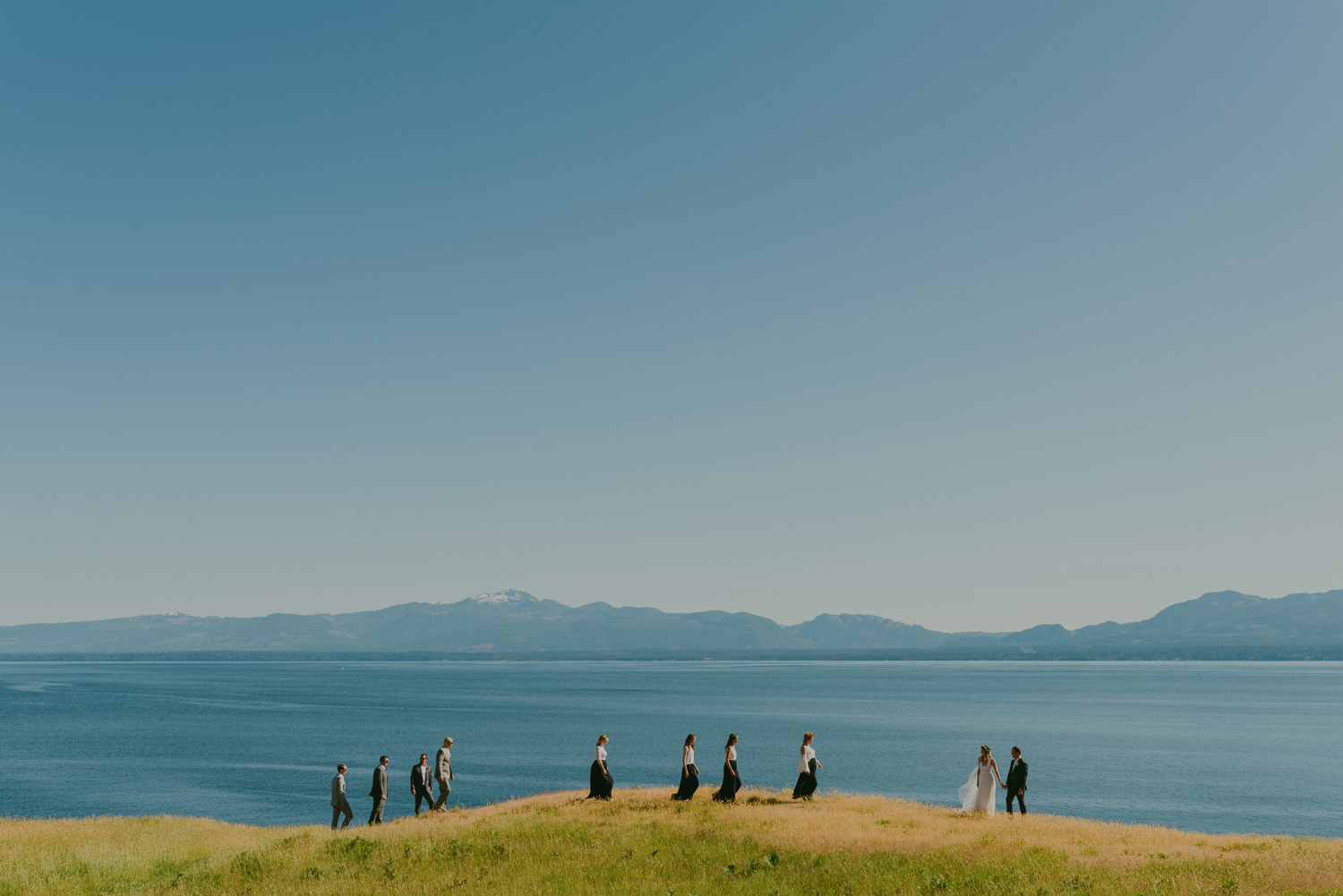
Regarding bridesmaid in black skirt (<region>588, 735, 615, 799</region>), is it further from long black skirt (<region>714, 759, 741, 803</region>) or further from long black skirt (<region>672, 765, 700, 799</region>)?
long black skirt (<region>714, 759, 741, 803</region>)

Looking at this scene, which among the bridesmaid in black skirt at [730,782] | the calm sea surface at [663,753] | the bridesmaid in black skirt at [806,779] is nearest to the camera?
the bridesmaid in black skirt at [730,782]

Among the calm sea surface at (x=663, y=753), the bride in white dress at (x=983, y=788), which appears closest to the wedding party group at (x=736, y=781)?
the bride in white dress at (x=983, y=788)

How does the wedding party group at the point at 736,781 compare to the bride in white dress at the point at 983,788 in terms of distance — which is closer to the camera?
the bride in white dress at the point at 983,788

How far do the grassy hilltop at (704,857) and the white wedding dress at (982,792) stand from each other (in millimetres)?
544

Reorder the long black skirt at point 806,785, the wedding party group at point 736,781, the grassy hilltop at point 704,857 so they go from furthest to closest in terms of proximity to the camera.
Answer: the long black skirt at point 806,785 < the wedding party group at point 736,781 < the grassy hilltop at point 704,857

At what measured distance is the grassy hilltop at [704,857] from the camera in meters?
20.3

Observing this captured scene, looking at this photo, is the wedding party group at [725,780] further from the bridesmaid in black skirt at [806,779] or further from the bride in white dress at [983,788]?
the bride in white dress at [983,788]

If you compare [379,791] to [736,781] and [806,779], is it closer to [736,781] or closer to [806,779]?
[736,781]

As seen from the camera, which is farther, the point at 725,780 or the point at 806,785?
the point at 806,785

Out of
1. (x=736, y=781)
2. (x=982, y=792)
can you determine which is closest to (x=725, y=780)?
(x=736, y=781)

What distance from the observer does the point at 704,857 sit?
23.8 meters

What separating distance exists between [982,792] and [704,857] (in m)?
11.6

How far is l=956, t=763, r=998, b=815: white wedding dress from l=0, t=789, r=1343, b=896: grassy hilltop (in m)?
0.54

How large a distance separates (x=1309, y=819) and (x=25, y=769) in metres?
118
